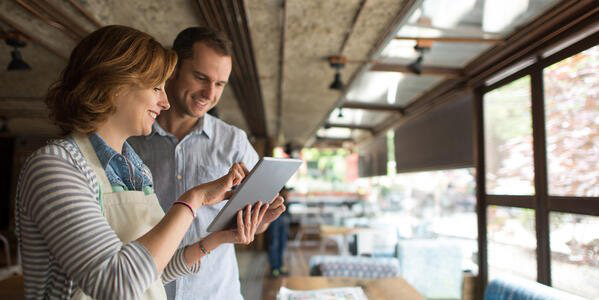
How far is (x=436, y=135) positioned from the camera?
638cm

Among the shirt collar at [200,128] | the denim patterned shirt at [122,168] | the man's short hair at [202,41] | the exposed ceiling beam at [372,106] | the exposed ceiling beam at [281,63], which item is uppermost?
the exposed ceiling beam at [372,106]

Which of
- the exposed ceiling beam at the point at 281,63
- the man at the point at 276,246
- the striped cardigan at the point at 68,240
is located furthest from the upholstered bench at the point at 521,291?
the man at the point at 276,246

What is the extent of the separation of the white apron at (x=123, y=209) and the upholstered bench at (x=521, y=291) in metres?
1.96

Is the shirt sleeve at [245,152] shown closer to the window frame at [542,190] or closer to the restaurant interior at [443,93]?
the restaurant interior at [443,93]

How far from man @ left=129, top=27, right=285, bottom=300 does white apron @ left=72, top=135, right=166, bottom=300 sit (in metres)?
0.50

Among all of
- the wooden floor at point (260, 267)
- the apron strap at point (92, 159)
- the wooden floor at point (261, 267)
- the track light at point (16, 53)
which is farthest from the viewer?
the wooden floor at point (261, 267)

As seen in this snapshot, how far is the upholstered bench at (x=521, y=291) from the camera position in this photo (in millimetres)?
2158

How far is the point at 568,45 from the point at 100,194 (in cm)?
327

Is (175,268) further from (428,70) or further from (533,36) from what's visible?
(428,70)

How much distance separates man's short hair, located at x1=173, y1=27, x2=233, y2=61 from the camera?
1585 mm

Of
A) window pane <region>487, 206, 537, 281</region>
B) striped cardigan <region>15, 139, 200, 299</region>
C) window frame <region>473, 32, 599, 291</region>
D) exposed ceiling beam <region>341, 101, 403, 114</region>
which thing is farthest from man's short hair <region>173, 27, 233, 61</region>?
exposed ceiling beam <region>341, 101, 403, 114</region>

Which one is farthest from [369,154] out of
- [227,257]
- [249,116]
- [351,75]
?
[227,257]

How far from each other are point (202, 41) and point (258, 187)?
2.18ft

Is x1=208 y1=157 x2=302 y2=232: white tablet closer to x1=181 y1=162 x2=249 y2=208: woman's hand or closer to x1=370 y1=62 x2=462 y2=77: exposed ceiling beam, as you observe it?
x1=181 y1=162 x2=249 y2=208: woman's hand
